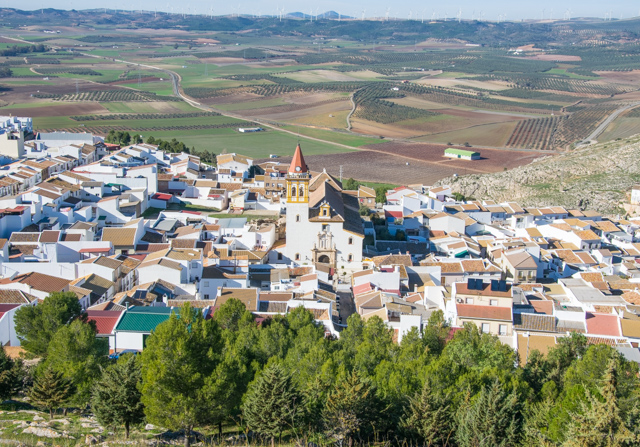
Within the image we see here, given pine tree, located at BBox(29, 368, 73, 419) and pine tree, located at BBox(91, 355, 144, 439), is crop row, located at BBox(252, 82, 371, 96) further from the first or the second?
pine tree, located at BBox(91, 355, 144, 439)

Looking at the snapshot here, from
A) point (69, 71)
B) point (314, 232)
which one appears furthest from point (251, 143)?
point (69, 71)

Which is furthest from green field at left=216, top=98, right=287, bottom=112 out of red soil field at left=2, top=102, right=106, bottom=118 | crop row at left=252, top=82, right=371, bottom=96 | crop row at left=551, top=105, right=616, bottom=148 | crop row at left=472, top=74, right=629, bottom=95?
Answer: crop row at left=472, top=74, right=629, bottom=95

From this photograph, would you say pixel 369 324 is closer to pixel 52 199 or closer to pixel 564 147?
pixel 52 199

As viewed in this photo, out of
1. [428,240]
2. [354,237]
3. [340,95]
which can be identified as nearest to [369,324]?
[354,237]

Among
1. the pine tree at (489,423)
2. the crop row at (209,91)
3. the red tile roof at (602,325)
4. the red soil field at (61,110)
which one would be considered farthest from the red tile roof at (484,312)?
the crop row at (209,91)

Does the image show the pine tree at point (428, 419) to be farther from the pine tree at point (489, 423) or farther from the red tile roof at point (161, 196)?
the red tile roof at point (161, 196)

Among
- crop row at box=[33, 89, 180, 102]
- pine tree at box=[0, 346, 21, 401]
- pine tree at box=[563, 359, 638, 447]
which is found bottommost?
crop row at box=[33, 89, 180, 102]

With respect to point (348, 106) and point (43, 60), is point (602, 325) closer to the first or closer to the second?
point (348, 106)
